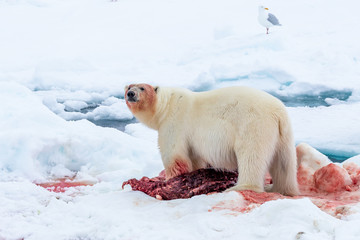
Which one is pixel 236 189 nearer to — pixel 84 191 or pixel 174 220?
pixel 174 220

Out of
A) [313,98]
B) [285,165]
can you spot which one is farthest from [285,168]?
[313,98]

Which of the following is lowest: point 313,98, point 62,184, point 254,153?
point 313,98

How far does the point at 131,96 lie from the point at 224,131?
2.64 ft

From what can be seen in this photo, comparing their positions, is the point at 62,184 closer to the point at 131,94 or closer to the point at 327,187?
the point at 131,94

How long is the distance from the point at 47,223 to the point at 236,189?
1195mm

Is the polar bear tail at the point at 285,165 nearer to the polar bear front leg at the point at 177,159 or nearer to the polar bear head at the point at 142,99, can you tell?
the polar bear front leg at the point at 177,159

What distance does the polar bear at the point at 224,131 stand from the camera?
2.72 m

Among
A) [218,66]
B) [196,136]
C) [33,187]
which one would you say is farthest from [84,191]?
[218,66]

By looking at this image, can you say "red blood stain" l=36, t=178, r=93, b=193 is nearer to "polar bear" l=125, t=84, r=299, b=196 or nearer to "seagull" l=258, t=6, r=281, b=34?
"polar bear" l=125, t=84, r=299, b=196

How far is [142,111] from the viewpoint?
331 centimetres

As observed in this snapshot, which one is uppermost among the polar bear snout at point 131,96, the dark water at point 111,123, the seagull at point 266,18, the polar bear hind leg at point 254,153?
the polar bear snout at point 131,96

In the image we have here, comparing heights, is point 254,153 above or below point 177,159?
above

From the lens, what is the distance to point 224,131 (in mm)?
2838

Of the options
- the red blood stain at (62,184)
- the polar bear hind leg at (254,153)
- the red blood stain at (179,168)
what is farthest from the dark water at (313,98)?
the polar bear hind leg at (254,153)
